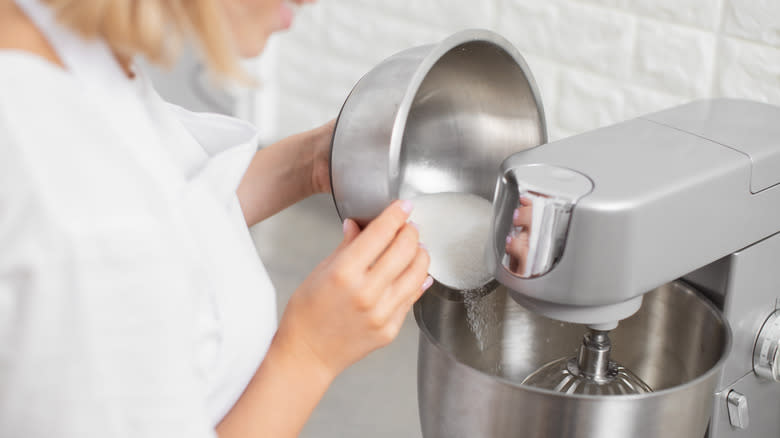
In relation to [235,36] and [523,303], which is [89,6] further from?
[523,303]

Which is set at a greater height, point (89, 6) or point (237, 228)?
point (89, 6)

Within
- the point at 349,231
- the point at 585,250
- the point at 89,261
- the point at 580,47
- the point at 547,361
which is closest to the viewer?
the point at 89,261

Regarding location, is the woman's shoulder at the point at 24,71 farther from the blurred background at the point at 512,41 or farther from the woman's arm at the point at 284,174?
the blurred background at the point at 512,41

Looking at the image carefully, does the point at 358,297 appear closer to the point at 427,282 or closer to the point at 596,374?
the point at 427,282

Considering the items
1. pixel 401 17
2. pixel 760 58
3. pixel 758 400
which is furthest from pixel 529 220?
pixel 401 17

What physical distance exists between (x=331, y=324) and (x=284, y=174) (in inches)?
10.0

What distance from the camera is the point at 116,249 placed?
396mm

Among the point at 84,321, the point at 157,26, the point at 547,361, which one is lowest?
the point at 547,361

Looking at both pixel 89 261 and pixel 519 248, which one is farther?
pixel 519 248

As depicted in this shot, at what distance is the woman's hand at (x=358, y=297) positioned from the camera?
0.52 meters

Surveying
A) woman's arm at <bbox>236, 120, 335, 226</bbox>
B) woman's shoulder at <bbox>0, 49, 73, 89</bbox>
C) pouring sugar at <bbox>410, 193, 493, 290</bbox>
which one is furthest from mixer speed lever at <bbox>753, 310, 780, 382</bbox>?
woman's shoulder at <bbox>0, 49, 73, 89</bbox>

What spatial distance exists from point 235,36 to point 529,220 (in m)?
0.19

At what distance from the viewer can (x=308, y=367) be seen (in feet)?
1.78

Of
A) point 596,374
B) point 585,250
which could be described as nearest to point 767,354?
point 596,374
